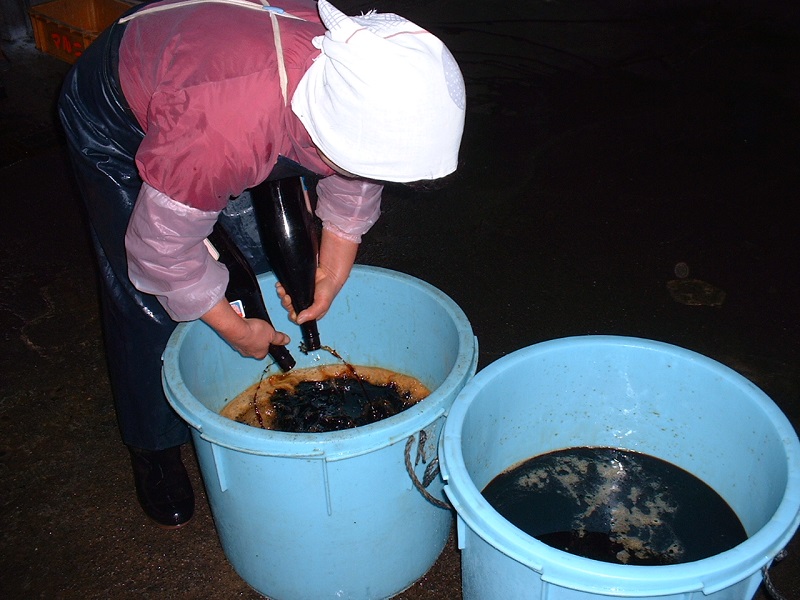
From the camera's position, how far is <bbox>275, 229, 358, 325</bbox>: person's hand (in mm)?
1838

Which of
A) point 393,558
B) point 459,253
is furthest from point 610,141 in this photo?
point 393,558

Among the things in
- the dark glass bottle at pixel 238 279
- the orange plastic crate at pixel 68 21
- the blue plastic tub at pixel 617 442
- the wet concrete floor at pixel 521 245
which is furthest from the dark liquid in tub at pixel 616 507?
the orange plastic crate at pixel 68 21

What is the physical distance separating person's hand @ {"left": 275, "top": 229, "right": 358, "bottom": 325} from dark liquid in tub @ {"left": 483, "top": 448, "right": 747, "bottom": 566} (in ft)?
1.85

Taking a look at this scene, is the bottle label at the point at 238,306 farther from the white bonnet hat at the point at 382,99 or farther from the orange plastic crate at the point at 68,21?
the orange plastic crate at the point at 68,21

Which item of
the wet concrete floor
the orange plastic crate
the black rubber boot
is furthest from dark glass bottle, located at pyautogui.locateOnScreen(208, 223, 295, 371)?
the orange plastic crate

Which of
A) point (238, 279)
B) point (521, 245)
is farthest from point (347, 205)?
point (521, 245)

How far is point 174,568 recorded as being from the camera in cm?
193

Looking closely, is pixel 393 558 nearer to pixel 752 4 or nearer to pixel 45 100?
pixel 45 100

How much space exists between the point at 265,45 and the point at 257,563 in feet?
3.54

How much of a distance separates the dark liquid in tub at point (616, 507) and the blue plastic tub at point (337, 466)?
21 cm

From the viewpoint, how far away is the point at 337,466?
146 cm

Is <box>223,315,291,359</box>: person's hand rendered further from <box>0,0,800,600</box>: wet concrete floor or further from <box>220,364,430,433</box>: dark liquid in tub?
<box>0,0,800,600</box>: wet concrete floor

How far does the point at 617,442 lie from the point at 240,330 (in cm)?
89

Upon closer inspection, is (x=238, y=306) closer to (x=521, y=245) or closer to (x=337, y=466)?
(x=337, y=466)
